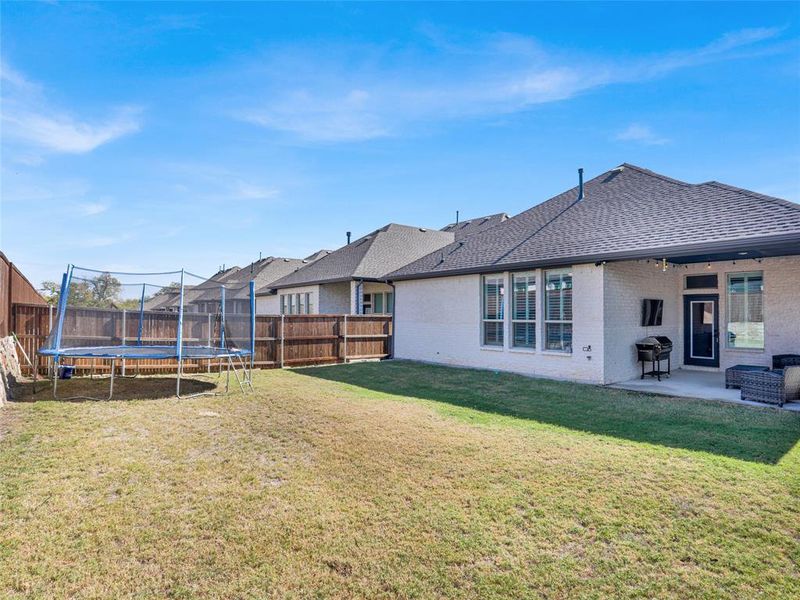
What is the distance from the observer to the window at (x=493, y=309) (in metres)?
11.4

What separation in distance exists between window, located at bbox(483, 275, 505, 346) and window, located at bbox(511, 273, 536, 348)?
14.2 inches

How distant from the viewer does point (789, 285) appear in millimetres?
9414

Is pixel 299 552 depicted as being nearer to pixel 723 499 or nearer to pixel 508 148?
pixel 723 499

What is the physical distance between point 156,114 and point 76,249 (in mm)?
11980

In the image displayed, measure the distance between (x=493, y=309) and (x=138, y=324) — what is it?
946 cm

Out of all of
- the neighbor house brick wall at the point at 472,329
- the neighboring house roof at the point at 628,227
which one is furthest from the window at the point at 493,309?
the neighboring house roof at the point at 628,227

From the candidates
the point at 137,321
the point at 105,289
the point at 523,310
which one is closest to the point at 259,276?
the point at 137,321

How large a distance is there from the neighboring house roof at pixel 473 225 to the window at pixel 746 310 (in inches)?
483

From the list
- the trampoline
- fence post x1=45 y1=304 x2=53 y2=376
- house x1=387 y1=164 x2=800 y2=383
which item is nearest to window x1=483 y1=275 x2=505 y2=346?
house x1=387 y1=164 x2=800 y2=383

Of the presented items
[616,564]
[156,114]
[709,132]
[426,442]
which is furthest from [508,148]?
[616,564]

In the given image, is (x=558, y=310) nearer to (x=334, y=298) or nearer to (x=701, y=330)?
(x=701, y=330)

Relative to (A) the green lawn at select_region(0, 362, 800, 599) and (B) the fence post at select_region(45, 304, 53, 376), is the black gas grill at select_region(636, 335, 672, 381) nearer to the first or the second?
(A) the green lawn at select_region(0, 362, 800, 599)

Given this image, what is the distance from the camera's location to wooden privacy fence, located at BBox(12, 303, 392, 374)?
966 cm

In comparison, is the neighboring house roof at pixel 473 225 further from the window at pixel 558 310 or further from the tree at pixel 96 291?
the tree at pixel 96 291
